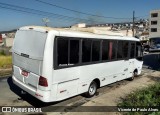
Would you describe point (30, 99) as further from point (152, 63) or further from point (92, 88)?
point (152, 63)

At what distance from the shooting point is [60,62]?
289 inches

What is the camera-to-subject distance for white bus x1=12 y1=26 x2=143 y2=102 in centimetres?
705

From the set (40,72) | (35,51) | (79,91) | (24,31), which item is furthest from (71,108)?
(24,31)

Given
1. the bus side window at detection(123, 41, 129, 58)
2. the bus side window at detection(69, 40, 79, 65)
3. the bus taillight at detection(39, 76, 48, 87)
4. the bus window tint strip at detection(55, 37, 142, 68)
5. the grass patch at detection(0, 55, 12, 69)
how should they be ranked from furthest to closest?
the grass patch at detection(0, 55, 12, 69), the bus side window at detection(123, 41, 129, 58), the bus side window at detection(69, 40, 79, 65), the bus window tint strip at detection(55, 37, 142, 68), the bus taillight at detection(39, 76, 48, 87)

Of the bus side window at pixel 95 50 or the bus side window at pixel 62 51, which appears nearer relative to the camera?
the bus side window at pixel 62 51

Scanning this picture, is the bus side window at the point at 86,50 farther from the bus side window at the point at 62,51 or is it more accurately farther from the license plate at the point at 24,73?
the license plate at the point at 24,73

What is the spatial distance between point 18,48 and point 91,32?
3.05m

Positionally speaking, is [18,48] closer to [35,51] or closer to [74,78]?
[35,51]

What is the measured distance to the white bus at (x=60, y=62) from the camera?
705cm

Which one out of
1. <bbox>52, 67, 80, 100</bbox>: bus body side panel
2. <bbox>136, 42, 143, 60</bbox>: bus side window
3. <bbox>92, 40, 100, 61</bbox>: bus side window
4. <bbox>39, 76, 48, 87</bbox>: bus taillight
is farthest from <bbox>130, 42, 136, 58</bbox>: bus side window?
<bbox>39, 76, 48, 87</bbox>: bus taillight

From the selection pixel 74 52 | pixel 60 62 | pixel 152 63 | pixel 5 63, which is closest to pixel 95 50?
pixel 74 52

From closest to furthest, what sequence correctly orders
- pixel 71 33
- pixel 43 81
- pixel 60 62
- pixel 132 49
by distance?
pixel 43 81 < pixel 60 62 < pixel 71 33 < pixel 132 49

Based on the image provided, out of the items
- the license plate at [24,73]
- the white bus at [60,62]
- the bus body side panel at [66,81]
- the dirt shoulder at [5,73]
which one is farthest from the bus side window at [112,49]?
the dirt shoulder at [5,73]

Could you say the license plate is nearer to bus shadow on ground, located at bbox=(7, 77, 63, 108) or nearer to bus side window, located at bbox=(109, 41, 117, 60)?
bus shadow on ground, located at bbox=(7, 77, 63, 108)
